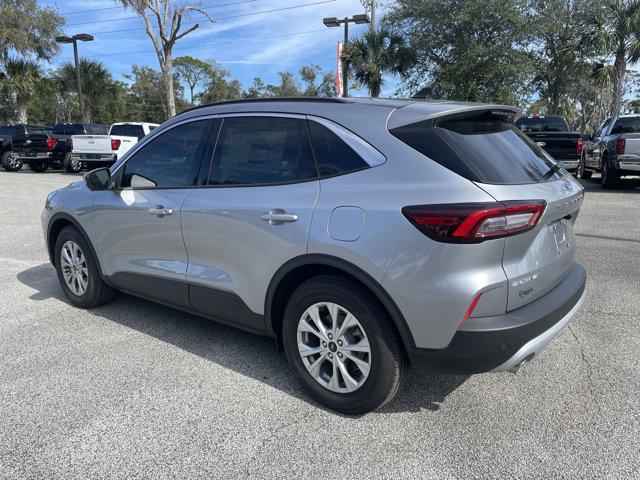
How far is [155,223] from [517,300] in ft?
8.35

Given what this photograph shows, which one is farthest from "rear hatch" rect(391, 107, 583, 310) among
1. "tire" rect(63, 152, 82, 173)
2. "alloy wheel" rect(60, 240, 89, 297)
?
"tire" rect(63, 152, 82, 173)

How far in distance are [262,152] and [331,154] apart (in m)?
0.55

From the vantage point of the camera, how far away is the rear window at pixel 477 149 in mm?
2480

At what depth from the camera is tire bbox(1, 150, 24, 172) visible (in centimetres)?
2047

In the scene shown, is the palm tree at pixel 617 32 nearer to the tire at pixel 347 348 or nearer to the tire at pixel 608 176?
the tire at pixel 608 176

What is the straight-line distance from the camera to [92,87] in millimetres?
35750

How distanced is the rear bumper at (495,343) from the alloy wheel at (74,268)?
3249 millimetres

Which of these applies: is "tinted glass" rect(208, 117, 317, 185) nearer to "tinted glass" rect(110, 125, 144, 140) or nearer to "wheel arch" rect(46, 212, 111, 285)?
"wheel arch" rect(46, 212, 111, 285)

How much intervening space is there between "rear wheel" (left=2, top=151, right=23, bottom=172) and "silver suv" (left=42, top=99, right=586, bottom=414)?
805 inches

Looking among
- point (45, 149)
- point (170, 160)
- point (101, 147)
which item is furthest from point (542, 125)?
point (45, 149)

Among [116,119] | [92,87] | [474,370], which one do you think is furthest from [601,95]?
[474,370]

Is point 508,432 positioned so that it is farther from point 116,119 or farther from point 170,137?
point 116,119

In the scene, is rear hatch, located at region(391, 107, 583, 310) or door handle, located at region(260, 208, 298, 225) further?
door handle, located at region(260, 208, 298, 225)

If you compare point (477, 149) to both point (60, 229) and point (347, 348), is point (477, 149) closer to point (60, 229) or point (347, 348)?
point (347, 348)
